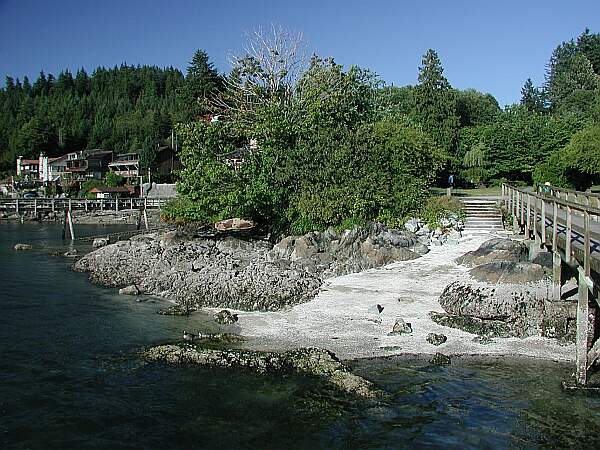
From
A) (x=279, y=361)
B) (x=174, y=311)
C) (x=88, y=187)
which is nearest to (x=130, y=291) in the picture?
(x=174, y=311)

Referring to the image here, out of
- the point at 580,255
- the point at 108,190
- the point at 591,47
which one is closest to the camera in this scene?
the point at 580,255

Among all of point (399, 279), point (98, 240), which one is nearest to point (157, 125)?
point (98, 240)

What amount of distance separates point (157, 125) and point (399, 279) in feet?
323

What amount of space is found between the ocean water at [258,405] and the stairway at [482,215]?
16039mm

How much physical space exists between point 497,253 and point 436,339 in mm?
7156

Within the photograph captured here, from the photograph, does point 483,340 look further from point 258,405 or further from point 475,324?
point 258,405

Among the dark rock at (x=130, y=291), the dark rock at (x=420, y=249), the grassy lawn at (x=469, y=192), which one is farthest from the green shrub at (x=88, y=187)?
the dark rock at (x=420, y=249)

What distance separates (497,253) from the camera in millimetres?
21828

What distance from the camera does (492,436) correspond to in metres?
11.0

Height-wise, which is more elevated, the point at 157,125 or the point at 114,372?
the point at 157,125

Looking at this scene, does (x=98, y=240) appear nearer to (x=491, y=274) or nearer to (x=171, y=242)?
(x=171, y=242)

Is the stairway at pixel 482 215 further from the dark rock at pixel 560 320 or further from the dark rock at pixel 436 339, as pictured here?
the dark rock at pixel 436 339

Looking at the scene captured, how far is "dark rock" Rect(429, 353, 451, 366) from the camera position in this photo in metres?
14.6

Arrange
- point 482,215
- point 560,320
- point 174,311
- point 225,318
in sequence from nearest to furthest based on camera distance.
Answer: point 560,320
point 225,318
point 174,311
point 482,215
